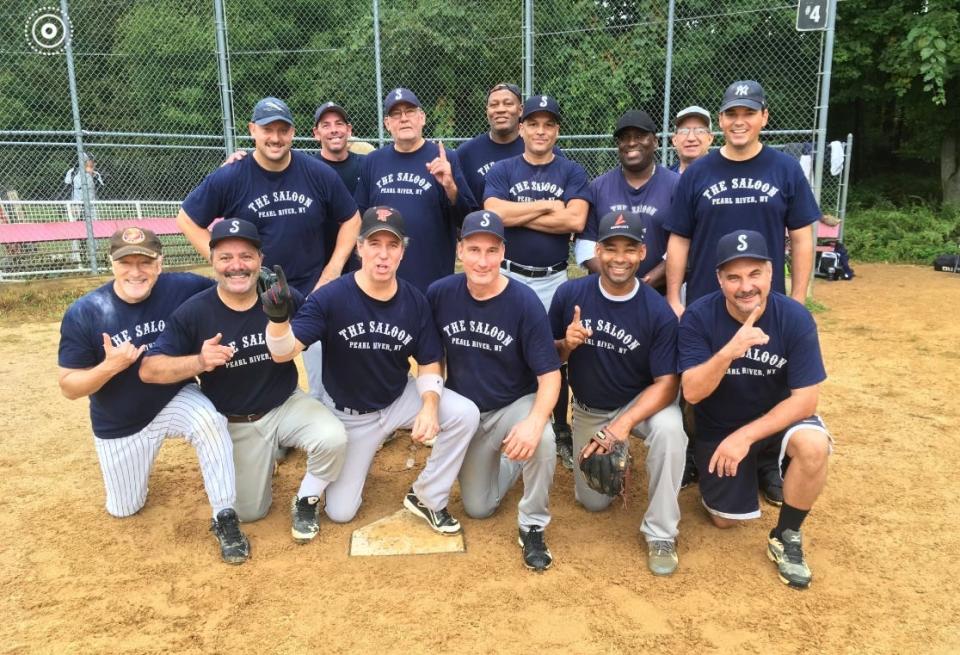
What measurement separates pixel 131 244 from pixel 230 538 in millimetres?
1558

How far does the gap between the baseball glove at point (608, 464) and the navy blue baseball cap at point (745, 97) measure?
6.29 ft

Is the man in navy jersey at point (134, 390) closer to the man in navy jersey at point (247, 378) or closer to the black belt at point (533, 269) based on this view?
the man in navy jersey at point (247, 378)

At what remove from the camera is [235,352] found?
3633 mm

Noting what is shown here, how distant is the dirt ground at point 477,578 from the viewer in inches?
112

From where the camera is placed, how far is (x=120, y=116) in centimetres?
1396

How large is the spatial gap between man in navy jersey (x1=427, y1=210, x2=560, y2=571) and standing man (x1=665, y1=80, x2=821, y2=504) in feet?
3.30

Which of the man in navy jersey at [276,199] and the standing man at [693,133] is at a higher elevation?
the standing man at [693,133]

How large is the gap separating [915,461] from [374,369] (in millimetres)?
3436

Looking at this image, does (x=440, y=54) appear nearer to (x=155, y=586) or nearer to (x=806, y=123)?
(x=806, y=123)

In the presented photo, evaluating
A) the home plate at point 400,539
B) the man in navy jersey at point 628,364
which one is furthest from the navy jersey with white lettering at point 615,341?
the home plate at point 400,539

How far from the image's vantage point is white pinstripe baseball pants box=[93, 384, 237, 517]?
359 cm
